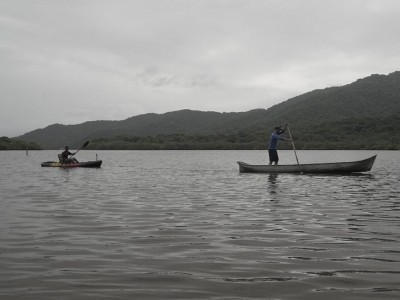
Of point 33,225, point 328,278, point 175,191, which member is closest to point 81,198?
point 175,191

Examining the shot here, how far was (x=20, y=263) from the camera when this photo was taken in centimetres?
712

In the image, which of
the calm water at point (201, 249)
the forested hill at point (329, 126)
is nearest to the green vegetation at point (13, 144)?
the forested hill at point (329, 126)

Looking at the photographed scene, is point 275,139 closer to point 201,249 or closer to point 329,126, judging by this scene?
point 201,249

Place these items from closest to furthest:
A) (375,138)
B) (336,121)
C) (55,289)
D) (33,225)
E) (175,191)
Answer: (55,289) < (33,225) < (175,191) < (375,138) < (336,121)

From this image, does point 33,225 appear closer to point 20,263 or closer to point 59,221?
point 59,221

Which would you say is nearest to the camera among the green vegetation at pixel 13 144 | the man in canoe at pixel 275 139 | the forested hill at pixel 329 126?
the man in canoe at pixel 275 139

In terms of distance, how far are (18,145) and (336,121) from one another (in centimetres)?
10923

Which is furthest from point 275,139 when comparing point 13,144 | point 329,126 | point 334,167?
point 13,144

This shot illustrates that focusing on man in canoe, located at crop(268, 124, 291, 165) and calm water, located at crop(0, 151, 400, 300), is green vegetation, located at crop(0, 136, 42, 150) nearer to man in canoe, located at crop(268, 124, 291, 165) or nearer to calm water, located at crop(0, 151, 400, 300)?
man in canoe, located at crop(268, 124, 291, 165)

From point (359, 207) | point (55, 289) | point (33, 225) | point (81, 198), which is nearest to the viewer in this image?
point (55, 289)

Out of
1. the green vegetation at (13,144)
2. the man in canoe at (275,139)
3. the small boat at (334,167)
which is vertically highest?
the green vegetation at (13,144)

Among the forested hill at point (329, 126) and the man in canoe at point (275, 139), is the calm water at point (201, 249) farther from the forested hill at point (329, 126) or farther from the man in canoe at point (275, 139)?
the forested hill at point (329, 126)

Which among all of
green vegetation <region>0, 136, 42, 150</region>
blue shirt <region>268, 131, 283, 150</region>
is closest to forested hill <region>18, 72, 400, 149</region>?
green vegetation <region>0, 136, 42, 150</region>

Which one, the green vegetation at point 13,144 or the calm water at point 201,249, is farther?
the green vegetation at point 13,144
